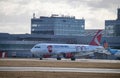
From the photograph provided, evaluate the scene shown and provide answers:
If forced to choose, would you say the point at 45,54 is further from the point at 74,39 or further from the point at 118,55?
the point at 74,39

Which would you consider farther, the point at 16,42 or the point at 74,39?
the point at 74,39

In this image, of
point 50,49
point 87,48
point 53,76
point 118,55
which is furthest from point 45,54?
point 53,76

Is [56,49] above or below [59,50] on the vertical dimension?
above

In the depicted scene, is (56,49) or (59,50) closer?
(56,49)

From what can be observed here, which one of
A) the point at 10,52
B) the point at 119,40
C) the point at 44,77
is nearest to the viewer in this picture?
the point at 44,77

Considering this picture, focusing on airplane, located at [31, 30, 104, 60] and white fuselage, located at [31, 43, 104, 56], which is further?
airplane, located at [31, 30, 104, 60]

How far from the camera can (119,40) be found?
630ft

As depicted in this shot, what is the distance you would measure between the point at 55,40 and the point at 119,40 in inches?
1072

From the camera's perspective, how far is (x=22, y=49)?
175 meters

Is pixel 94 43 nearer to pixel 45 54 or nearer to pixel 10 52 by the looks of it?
pixel 45 54

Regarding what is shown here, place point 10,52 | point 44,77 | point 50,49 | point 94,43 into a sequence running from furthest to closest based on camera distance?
point 10,52 < point 94,43 < point 50,49 < point 44,77

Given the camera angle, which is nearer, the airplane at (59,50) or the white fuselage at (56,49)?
the white fuselage at (56,49)

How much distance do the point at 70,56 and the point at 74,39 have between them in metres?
61.8

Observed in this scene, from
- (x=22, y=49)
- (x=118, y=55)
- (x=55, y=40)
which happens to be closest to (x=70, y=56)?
(x=118, y=55)
